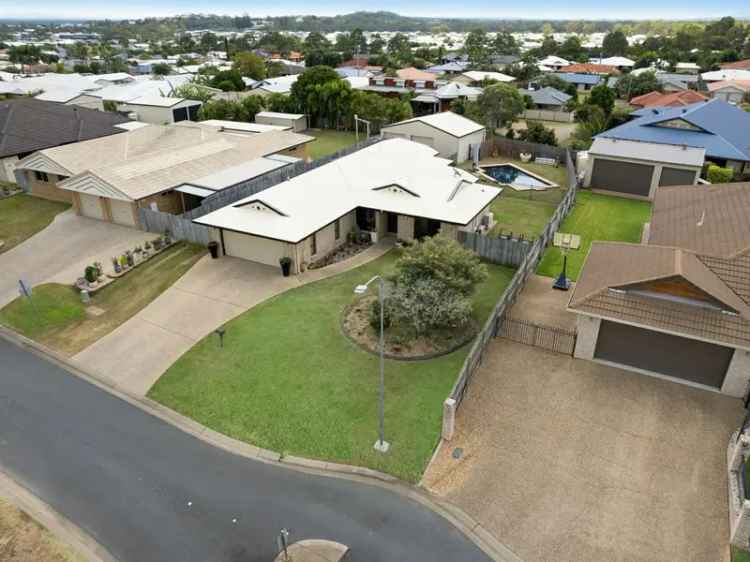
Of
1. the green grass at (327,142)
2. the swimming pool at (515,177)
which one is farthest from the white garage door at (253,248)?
the green grass at (327,142)

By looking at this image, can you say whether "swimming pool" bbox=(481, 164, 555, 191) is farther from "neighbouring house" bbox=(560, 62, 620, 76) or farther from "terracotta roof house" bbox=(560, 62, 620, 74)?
"terracotta roof house" bbox=(560, 62, 620, 74)

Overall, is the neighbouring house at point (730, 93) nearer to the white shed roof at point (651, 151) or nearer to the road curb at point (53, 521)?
the white shed roof at point (651, 151)

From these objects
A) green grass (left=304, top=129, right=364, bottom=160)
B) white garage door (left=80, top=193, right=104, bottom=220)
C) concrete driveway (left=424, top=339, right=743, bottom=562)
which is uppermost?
white garage door (left=80, top=193, right=104, bottom=220)

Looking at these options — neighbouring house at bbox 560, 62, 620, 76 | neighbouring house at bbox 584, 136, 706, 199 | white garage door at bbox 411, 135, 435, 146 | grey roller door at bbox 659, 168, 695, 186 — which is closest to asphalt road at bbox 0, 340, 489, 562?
neighbouring house at bbox 584, 136, 706, 199

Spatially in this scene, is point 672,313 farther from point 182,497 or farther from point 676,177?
point 676,177

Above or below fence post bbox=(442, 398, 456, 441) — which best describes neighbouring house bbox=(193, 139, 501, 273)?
above

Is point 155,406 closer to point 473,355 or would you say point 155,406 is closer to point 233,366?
point 233,366
